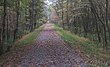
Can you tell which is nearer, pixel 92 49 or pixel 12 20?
pixel 92 49

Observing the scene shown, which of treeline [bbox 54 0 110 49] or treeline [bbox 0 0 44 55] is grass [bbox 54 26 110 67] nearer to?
treeline [bbox 54 0 110 49]

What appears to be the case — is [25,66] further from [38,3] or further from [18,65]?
[38,3]

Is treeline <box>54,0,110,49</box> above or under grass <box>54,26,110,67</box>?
above

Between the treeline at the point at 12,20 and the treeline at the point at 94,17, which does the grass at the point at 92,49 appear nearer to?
A: the treeline at the point at 94,17

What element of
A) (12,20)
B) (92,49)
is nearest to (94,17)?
(12,20)

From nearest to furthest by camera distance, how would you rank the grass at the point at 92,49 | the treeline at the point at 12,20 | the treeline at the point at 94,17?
1. the grass at the point at 92,49
2. the treeline at the point at 12,20
3. the treeline at the point at 94,17

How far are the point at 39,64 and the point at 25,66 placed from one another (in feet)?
2.82

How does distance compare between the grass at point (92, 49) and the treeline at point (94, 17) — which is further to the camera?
the treeline at point (94, 17)

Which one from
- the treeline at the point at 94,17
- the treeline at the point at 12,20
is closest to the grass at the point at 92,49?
the treeline at the point at 94,17

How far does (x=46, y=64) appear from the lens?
13.1 m

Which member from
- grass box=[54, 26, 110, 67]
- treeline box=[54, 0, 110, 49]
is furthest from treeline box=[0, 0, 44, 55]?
treeline box=[54, 0, 110, 49]

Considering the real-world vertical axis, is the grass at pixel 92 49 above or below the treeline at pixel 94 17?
below

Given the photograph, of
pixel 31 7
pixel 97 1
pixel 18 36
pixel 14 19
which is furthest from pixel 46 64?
pixel 31 7

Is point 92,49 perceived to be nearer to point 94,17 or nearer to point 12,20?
point 12,20
